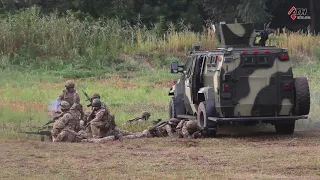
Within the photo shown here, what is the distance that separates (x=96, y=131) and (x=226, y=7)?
28.5 metres

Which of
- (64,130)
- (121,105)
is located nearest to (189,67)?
(64,130)

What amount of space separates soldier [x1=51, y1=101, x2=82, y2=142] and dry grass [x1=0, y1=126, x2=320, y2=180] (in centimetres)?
47

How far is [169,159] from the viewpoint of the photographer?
1240cm

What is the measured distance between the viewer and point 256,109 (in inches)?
604

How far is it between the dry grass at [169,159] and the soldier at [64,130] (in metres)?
0.47

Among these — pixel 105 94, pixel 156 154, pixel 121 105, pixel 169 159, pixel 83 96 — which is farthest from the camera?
pixel 105 94

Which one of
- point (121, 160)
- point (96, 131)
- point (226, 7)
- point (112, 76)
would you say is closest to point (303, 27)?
point (226, 7)

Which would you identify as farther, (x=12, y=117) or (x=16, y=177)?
(x=12, y=117)

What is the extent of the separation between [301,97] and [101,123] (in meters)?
3.80

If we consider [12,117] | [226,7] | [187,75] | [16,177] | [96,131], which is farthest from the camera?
[226,7]

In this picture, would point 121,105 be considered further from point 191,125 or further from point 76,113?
point 76,113

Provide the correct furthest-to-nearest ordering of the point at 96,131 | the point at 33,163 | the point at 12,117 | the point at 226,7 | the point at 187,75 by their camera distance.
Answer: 1. the point at 226,7
2. the point at 12,117
3. the point at 187,75
4. the point at 96,131
5. the point at 33,163

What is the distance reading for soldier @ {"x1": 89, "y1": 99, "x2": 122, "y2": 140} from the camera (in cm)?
1520

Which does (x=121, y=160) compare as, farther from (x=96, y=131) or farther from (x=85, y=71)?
(x=85, y=71)
